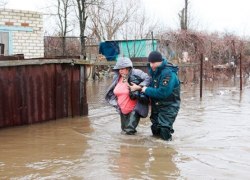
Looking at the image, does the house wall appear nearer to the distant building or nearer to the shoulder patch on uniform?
the shoulder patch on uniform

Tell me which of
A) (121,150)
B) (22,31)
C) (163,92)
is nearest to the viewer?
(121,150)

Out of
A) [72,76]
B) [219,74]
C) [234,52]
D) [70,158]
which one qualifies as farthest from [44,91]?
[234,52]

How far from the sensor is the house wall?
15.7 meters

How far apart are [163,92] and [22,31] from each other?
387 inches

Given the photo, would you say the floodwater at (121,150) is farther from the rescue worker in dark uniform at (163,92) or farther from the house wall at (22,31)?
the house wall at (22,31)

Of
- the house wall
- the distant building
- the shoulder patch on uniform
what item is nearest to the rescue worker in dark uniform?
the shoulder patch on uniform

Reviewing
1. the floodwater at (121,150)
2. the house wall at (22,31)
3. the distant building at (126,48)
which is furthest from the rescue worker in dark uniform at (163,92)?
the distant building at (126,48)

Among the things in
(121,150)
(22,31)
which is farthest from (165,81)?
(22,31)

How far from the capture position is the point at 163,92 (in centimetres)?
734

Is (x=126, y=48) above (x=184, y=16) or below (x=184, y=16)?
below

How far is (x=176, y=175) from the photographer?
553cm

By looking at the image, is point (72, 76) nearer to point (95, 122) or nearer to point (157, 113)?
point (95, 122)

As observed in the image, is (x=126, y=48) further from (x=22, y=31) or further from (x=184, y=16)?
(x=184, y=16)

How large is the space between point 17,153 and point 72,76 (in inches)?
160
